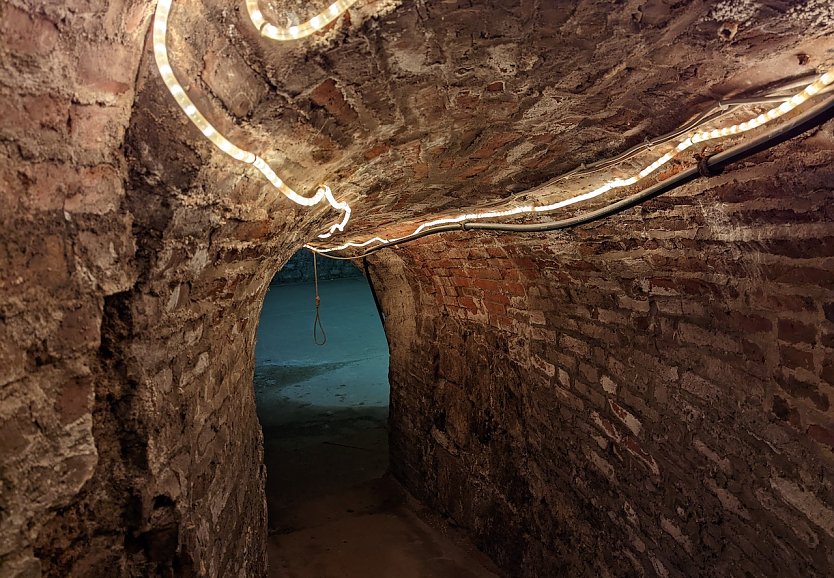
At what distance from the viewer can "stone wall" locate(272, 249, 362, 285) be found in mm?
14594

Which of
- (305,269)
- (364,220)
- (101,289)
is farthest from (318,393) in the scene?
(305,269)

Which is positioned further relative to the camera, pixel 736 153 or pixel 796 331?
pixel 796 331

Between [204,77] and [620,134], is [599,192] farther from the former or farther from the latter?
[204,77]

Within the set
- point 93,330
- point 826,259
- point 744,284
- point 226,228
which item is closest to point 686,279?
point 744,284

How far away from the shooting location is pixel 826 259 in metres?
1.50

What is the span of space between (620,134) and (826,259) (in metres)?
0.64

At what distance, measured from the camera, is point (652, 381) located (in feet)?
7.92

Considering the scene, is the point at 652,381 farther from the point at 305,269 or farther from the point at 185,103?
the point at 305,269

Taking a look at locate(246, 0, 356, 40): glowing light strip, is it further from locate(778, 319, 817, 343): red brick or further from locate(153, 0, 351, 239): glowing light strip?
locate(778, 319, 817, 343): red brick

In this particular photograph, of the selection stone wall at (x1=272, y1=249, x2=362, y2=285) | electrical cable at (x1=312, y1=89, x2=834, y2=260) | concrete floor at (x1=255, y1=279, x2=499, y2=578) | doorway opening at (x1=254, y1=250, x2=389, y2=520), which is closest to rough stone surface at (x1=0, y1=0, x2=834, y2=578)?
electrical cable at (x1=312, y1=89, x2=834, y2=260)

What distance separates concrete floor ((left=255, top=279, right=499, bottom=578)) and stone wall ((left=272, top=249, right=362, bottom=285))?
4.53 metres

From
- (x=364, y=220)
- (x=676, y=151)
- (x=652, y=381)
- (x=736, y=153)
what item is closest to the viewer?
(x=736, y=153)

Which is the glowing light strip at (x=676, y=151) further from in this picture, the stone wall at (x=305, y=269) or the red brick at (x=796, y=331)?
the stone wall at (x=305, y=269)

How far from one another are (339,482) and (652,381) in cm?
351
